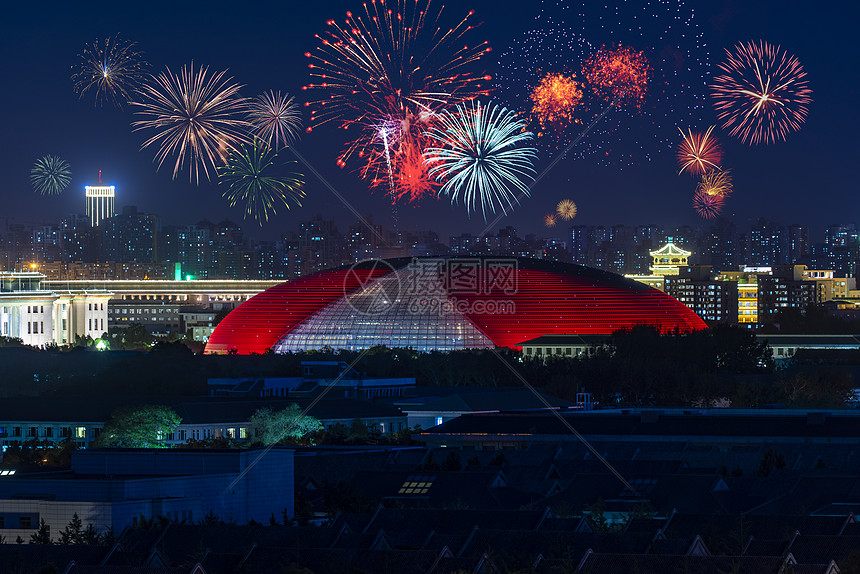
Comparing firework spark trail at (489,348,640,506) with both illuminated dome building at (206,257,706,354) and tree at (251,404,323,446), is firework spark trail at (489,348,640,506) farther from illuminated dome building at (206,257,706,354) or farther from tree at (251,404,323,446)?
tree at (251,404,323,446)

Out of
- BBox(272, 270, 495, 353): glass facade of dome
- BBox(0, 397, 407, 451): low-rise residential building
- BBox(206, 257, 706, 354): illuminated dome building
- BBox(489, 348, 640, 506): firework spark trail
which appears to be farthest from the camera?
BBox(206, 257, 706, 354): illuminated dome building

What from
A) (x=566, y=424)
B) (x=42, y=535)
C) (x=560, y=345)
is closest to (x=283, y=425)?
(x=566, y=424)

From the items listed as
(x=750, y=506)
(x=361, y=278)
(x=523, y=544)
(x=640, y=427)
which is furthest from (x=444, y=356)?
(x=523, y=544)

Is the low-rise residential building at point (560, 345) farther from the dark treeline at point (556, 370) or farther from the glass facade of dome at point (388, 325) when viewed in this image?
the glass facade of dome at point (388, 325)

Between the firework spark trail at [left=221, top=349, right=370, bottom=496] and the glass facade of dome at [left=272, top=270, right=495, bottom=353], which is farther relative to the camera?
the glass facade of dome at [left=272, top=270, right=495, bottom=353]

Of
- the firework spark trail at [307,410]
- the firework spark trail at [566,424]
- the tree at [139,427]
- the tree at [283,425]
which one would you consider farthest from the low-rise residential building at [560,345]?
the tree at [139,427]

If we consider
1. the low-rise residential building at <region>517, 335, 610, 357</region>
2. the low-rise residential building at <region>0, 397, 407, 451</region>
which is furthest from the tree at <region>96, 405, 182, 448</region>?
the low-rise residential building at <region>517, 335, 610, 357</region>

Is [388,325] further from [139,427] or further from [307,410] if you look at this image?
[139,427]
